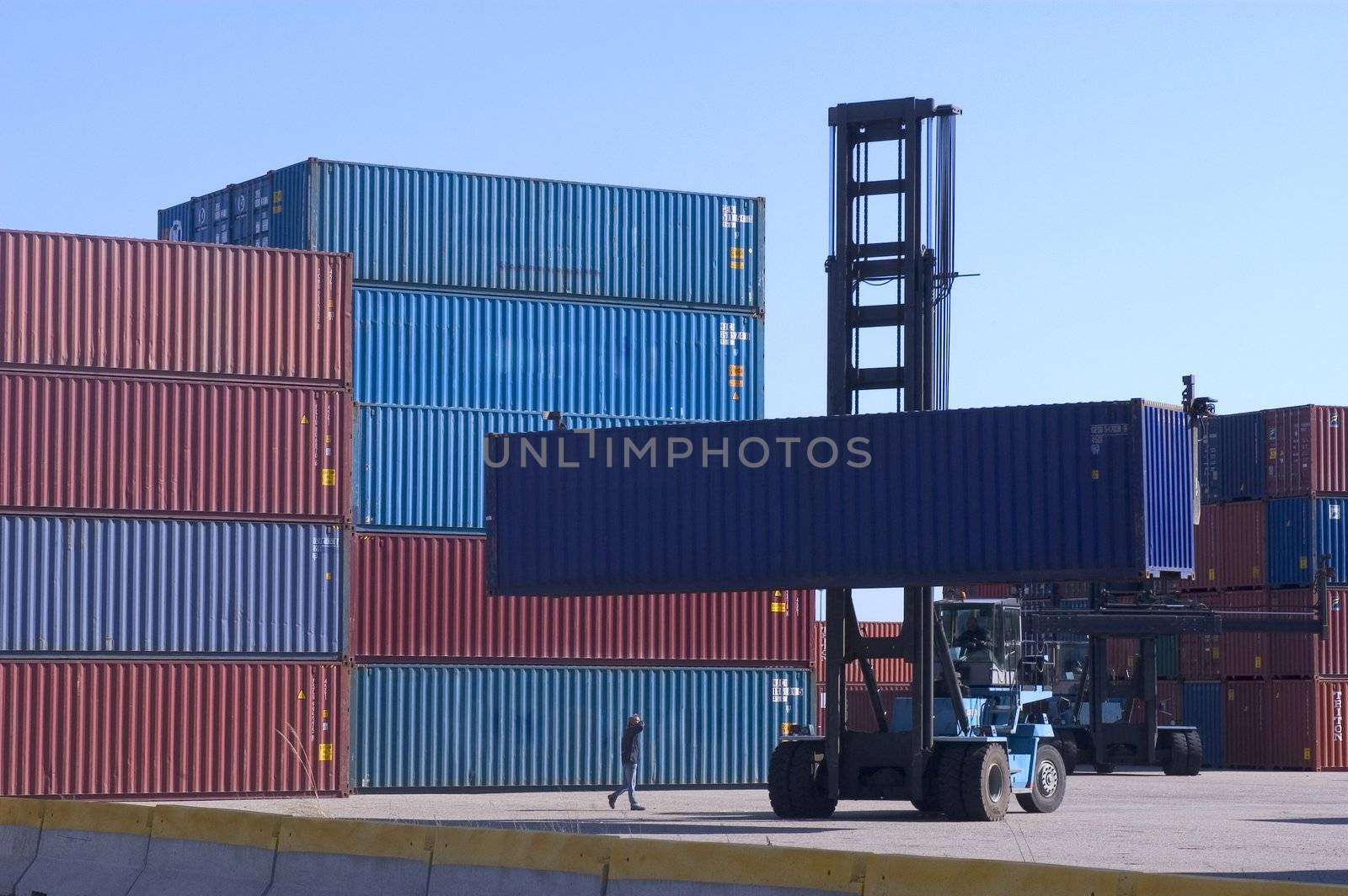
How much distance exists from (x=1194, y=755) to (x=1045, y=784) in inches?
600

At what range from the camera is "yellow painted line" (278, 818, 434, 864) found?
12875 millimetres

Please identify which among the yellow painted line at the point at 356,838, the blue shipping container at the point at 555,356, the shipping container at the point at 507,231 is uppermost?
the shipping container at the point at 507,231

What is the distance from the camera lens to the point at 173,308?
27.1 meters

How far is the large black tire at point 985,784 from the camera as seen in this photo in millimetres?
23234

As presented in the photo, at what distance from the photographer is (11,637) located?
86.2 feet

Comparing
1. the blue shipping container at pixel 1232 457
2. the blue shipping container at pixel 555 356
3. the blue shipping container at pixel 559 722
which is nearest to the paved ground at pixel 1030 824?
the blue shipping container at pixel 559 722

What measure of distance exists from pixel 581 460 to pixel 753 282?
8085 millimetres

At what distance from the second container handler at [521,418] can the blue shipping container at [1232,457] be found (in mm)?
16100

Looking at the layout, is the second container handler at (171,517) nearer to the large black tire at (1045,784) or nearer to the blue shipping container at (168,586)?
the blue shipping container at (168,586)

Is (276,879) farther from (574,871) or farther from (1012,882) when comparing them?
(1012,882)

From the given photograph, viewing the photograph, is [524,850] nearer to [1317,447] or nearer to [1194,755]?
[1194,755]

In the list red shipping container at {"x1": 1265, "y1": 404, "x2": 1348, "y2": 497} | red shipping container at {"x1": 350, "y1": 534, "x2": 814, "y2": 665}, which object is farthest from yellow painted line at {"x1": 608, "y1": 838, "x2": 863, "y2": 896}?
red shipping container at {"x1": 1265, "y1": 404, "x2": 1348, "y2": 497}

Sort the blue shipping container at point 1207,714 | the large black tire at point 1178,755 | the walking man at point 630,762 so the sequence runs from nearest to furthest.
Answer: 1. the walking man at point 630,762
2. the large black tire at point 1178,755
3. the blue shipping container at point 1207,714

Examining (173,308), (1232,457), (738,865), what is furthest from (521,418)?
(1232,457)
